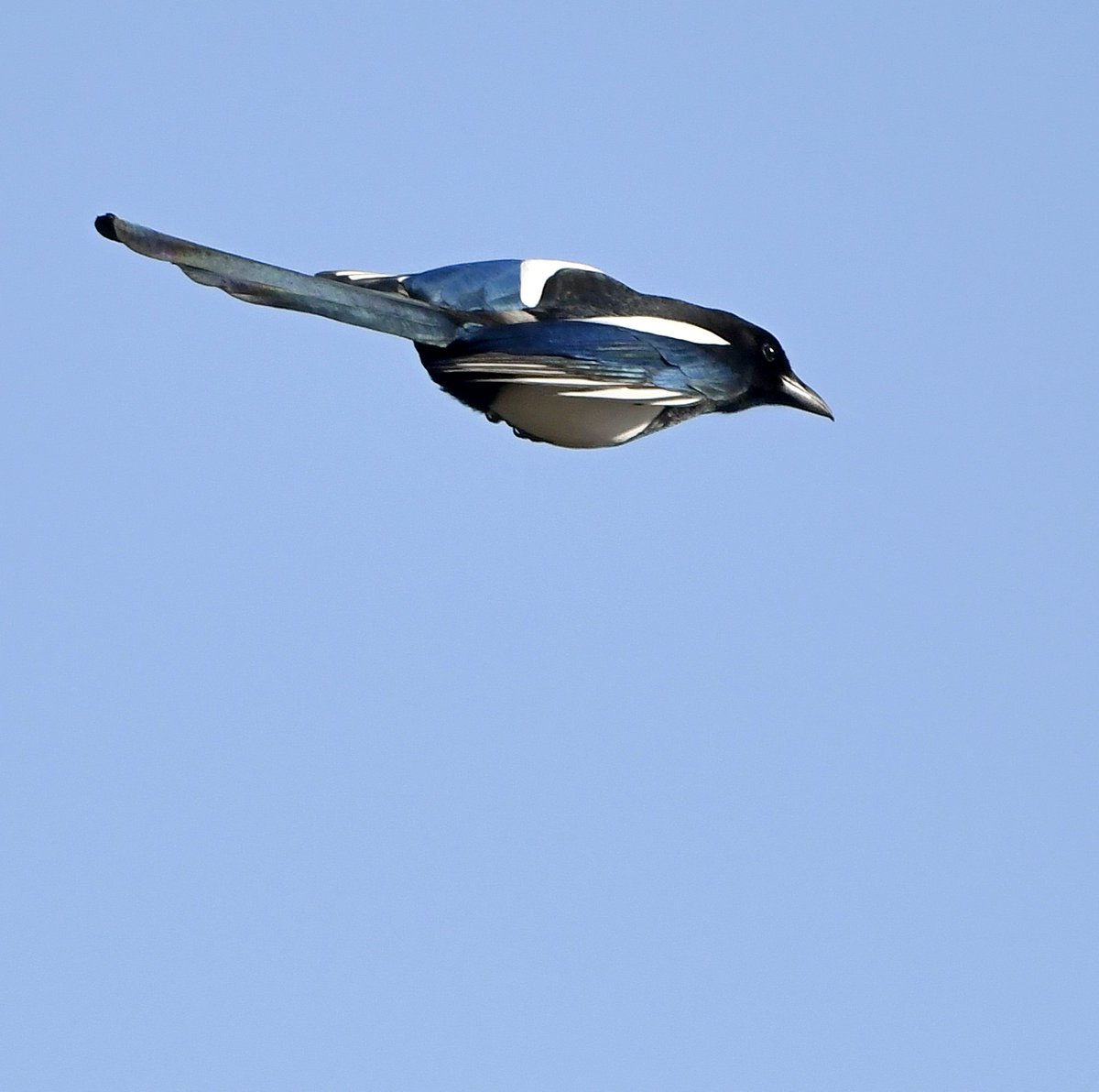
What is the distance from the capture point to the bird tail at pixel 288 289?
559 centimetres

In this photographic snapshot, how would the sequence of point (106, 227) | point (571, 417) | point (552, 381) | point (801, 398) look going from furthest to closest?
point (801, 398), point (571, 417), point (552, 381), point (106, 227)

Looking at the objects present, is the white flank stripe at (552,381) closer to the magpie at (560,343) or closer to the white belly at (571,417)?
the magpie at (560,343)

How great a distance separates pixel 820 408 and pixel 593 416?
3.42ft

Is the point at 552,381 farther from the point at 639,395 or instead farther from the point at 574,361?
the point at 639,395

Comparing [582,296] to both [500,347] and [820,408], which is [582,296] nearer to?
[500,347]

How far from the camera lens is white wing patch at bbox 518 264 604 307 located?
267 inches

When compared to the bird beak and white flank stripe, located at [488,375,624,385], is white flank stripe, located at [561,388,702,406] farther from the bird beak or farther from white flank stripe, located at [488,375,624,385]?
the bird beak

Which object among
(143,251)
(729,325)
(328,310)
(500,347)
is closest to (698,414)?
(729,325)

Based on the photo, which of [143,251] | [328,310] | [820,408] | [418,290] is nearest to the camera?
[143,251]

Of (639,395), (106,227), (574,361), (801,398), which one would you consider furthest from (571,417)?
(106,227)

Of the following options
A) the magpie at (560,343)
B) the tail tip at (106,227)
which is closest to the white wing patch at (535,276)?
the magpie at (560,343)

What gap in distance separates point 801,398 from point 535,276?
1129 mm

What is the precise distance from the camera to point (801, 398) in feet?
24.7

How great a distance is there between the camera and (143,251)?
18.2ft
